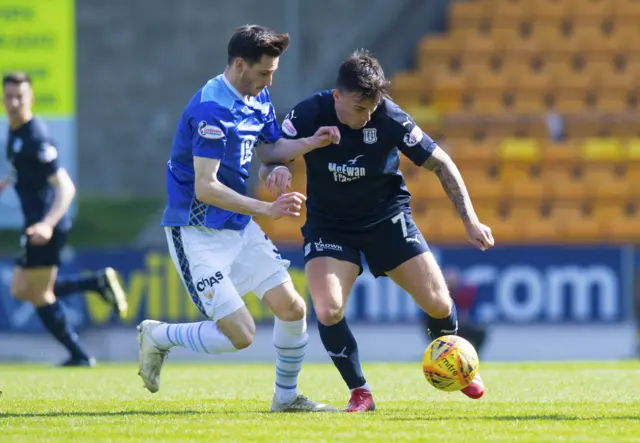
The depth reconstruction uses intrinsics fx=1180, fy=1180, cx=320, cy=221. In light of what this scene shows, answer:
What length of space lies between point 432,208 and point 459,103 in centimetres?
214

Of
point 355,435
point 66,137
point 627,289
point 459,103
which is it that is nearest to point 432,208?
point 459,103

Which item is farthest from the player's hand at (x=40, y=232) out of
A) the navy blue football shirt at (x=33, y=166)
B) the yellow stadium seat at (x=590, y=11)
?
the yellow stadium seat at (x=590, y=11)

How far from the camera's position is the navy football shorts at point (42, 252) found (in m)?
10.3

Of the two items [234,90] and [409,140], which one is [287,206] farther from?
[409,140]

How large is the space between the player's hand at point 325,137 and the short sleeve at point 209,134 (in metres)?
0.57

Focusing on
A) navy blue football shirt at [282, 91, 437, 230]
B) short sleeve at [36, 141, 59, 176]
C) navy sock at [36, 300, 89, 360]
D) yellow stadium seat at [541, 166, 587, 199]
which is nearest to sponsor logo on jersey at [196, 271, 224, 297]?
navy blue football shirt at [282, 91, 437, 230]

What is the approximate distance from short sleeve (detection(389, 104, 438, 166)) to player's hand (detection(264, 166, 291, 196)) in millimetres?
776

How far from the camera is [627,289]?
44.1ft

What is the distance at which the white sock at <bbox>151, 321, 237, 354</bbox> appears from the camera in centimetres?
646

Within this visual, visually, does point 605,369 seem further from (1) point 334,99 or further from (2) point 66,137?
(2) point 66,137

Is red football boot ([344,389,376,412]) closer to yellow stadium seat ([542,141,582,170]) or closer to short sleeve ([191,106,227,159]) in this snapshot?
short sleeve ([191,106,227,159])

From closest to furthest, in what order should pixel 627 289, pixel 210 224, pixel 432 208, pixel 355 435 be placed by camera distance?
pixel 355 435 < pixel 210 224 < pixel 627 289 < pixel 432 208

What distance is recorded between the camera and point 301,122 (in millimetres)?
6777

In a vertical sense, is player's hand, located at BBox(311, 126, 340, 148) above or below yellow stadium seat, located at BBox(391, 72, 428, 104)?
above
